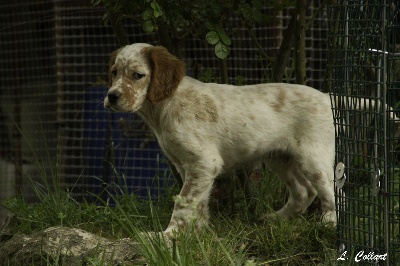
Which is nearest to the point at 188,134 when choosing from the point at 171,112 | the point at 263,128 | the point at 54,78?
the point at 171,112

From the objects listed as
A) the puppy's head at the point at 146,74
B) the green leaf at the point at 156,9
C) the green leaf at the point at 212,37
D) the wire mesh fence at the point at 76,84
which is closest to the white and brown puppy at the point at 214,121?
the puppy's head at the point at 146,74

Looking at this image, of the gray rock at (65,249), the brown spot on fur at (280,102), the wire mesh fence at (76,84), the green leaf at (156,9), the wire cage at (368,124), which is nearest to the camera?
the wire cage at (368,124)

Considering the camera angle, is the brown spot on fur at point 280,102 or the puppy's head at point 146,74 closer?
the puppy's head at point 146,74

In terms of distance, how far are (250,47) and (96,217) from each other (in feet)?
8.65

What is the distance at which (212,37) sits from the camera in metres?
5.02

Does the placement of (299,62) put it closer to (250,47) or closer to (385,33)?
(250,47)

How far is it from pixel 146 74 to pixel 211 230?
1089mm

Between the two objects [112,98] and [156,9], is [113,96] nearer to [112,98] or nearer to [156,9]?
[112,98]

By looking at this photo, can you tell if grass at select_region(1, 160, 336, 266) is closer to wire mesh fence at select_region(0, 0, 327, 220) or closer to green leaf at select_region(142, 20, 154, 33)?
green leaf at select_region(142, 20, 154, 33)

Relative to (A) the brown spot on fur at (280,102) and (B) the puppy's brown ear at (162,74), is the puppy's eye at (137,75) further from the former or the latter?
(A) the brown spot on fur at (280,102)

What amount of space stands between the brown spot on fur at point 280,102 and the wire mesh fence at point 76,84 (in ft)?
5.03

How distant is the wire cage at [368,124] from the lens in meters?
3.97

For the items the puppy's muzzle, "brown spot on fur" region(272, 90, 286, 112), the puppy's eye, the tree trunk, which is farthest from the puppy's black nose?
the tree trunk

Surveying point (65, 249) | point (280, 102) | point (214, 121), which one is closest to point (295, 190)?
point (280, 102)
